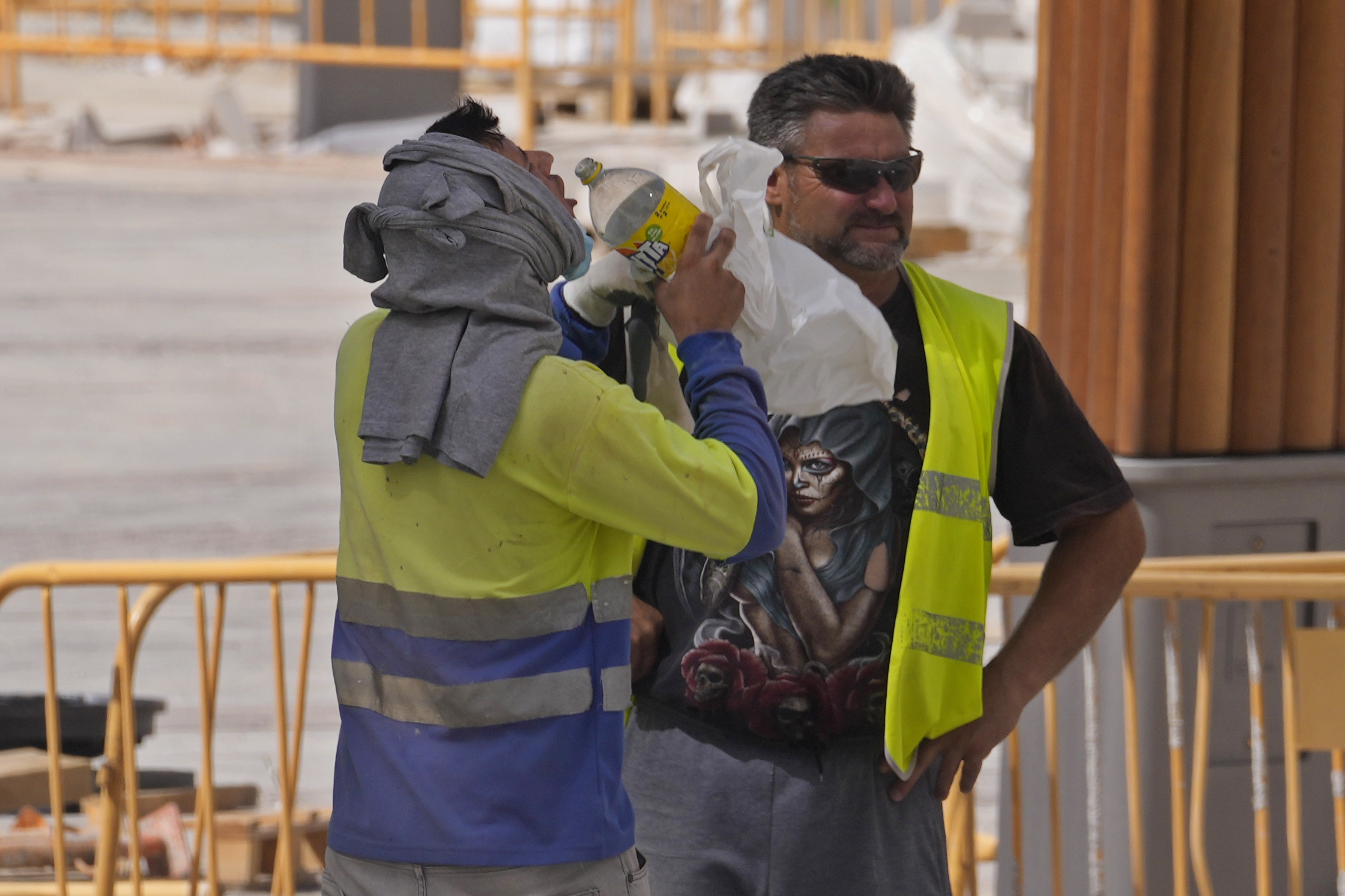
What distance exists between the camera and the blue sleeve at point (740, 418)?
83.0 inches

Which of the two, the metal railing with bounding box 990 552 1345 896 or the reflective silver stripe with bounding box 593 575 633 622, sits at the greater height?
the reflective silver stripe with bounding box 593 575 633 622

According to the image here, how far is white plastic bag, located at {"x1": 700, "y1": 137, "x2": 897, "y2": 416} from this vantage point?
2.44m

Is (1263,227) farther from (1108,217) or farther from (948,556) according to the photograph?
(948,556)

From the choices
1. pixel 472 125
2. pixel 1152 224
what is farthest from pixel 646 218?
pixel 1152 224

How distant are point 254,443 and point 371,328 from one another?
786 centimetres

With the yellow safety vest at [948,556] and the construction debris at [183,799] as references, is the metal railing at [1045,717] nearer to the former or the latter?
the construction debris at [183,799]

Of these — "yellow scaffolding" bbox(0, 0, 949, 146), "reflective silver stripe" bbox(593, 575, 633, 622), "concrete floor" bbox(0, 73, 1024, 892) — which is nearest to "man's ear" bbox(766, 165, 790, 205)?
"reflective silver stripe" bbox(593, 575, 633, 622)

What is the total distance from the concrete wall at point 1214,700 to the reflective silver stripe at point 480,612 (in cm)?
232

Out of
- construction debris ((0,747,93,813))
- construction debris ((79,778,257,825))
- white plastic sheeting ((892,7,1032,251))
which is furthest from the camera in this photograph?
white plastic sheeting ((892,7,1032,251))

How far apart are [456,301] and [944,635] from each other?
104 centimetres

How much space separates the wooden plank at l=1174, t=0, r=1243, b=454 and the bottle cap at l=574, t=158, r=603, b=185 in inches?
85.7

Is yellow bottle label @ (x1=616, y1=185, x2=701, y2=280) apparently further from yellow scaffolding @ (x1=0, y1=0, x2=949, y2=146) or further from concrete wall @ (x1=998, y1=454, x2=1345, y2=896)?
yellow scaffolding @ (x1=0, y1=0, x2=949, y2=146)

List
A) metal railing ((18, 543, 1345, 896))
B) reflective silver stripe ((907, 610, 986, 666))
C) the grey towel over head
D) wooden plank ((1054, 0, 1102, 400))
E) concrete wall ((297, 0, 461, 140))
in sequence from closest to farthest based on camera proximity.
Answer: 1. the grey towel over head
2. reflective silver stripe ((907, 610, 986, 666))
3. metal railing ((18, 543, 1345, 896))
4. wooden plank ((1054, 0, 1102, 400))
5. concrete wall ((297, 0, 461, 140))

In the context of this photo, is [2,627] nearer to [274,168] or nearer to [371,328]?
[371,328]
